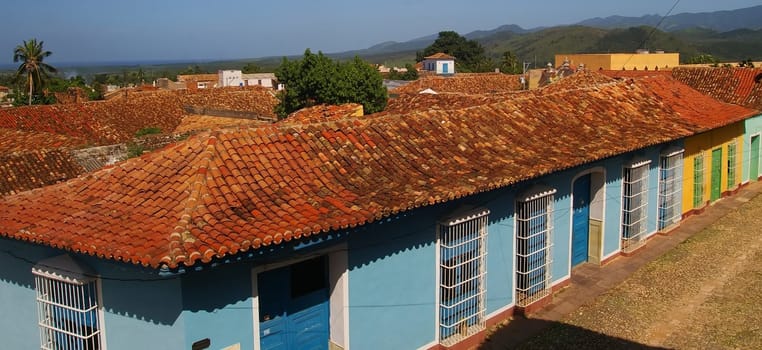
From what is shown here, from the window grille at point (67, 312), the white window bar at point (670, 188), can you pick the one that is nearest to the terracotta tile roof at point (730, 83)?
the white window bar at point (670, 188)

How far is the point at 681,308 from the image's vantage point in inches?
400

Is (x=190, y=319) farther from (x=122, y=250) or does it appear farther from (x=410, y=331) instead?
(x=410, y=331)

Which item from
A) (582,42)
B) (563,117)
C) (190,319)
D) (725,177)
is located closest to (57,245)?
(190,319)

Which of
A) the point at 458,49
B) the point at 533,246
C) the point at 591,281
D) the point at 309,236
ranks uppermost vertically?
the point at 458,49

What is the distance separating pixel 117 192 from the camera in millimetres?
6824

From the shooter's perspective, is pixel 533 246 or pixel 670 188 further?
pixel 670 188

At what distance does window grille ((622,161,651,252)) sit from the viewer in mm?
12512

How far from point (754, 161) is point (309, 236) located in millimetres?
17636

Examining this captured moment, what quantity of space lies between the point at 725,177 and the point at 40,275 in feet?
53.8

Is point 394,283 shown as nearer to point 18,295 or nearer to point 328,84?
point 18,295

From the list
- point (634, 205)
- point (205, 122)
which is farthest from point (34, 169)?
point (634, 205)

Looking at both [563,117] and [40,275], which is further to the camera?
[563,117]

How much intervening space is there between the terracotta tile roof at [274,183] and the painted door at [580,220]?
1358 millimetres

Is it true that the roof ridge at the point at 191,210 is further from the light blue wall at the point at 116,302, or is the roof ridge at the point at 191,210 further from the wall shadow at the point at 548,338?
the wall shadow at the point at 548,338
